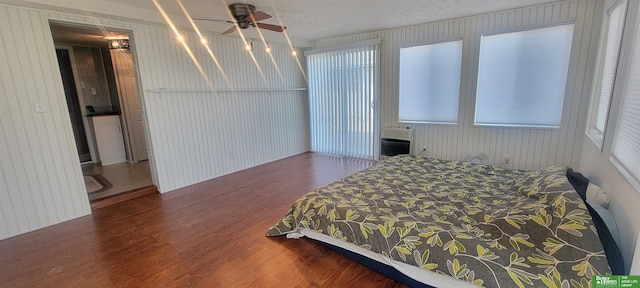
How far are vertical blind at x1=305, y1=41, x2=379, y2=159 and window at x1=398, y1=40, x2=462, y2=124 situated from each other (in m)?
0.54

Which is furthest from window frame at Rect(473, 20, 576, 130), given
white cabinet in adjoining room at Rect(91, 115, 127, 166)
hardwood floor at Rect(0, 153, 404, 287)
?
white cabinet in adjoining room at Rect(91, 115, 127, 166)

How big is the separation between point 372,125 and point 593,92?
2.88 metres

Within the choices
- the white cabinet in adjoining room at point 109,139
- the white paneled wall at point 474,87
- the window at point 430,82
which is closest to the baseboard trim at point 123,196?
the white cabinet in adjoining room at point 109,139

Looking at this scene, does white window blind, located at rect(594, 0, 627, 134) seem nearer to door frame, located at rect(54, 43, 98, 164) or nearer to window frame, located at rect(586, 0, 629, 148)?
window frame, located at rect(586, 0, 629, 148)

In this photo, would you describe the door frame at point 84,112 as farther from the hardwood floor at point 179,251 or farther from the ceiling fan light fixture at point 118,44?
the hardwood floor at point 179,251

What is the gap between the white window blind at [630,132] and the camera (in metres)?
1.56

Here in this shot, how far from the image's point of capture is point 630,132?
5.51 ft

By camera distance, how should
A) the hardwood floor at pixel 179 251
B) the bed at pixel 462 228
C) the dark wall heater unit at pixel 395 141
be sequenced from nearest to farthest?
the bed at pixel 462 228 < the hardwood floor at pixel 179 251 < the dark wall heater unit at pixel 395 141

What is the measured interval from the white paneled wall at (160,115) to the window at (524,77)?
133 inches

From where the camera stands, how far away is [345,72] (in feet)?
16.7

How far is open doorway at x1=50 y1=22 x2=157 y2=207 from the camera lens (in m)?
4.82

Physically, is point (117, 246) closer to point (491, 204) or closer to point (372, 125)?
point (491, 204)

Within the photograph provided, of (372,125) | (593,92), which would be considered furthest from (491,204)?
(372,125)

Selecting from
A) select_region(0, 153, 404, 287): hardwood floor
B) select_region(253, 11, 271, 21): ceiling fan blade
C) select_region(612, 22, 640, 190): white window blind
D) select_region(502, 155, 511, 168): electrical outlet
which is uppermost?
Answer: select_region(253, 11, 271, 21): ceiling fan blade
